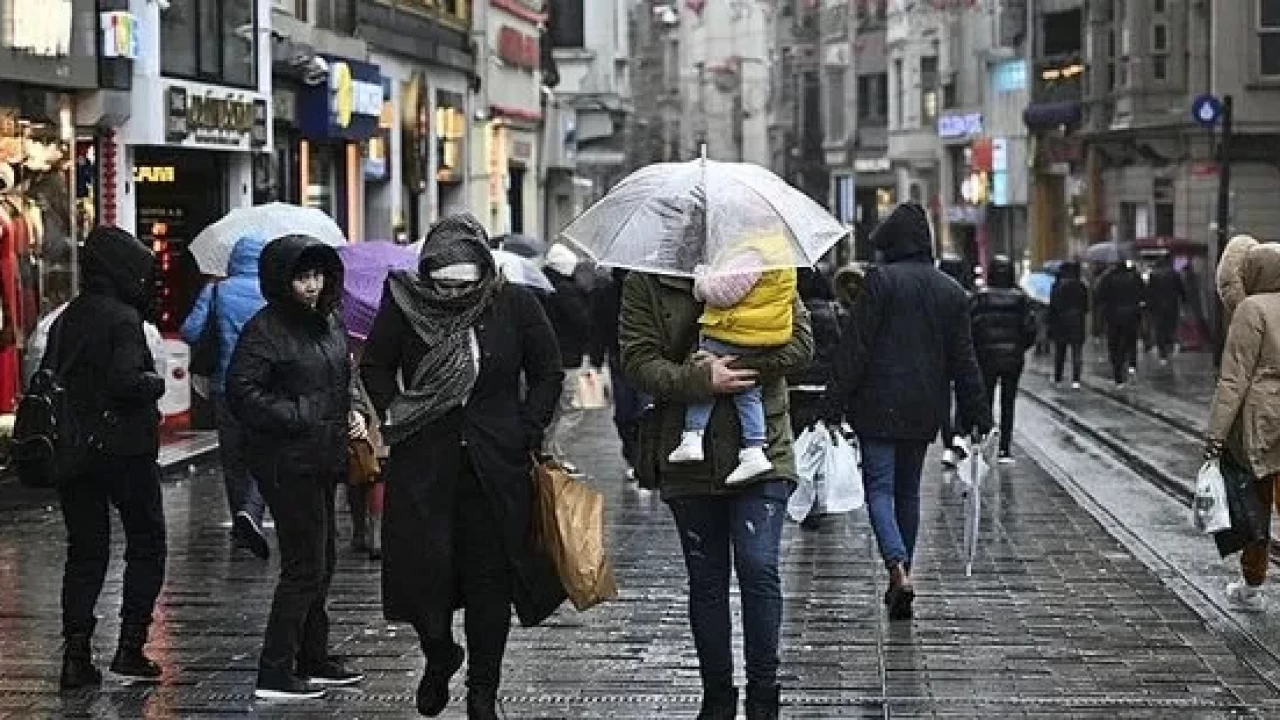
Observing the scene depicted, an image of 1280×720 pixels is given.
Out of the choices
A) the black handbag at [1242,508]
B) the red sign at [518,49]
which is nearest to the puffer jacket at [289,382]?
the black handbag at [1242,508]

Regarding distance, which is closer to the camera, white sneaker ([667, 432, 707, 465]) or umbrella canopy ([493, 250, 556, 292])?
white sneaker ([667, 432, 707, 465])

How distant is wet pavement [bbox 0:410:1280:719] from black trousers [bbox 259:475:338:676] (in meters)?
0.23

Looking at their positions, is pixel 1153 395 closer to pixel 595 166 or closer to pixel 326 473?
pixel 326 473

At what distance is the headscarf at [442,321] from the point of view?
8.97 metres

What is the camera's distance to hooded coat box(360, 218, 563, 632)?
29.6ft

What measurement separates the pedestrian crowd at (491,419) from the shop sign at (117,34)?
38.4ft

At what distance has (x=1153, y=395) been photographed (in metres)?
33.4

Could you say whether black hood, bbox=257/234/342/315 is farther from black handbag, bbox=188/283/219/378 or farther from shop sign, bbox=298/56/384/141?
shop sign, bbox=298/56/384/141

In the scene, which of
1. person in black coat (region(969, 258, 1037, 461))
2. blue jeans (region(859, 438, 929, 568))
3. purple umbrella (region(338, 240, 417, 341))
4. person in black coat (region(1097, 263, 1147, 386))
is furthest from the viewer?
person in black coat (region(1097, 263, 1147, 386))

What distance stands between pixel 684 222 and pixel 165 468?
470 inches

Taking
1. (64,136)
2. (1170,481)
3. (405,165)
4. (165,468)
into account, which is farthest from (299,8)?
(1170,481)

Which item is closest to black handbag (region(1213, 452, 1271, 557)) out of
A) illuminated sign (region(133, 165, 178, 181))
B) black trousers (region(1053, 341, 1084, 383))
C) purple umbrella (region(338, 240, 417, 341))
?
purple umbrella (region(338, 240, 417, 341))

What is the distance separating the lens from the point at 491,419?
904cm

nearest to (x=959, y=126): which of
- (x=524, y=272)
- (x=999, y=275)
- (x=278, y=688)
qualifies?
(x=999, y=275)
